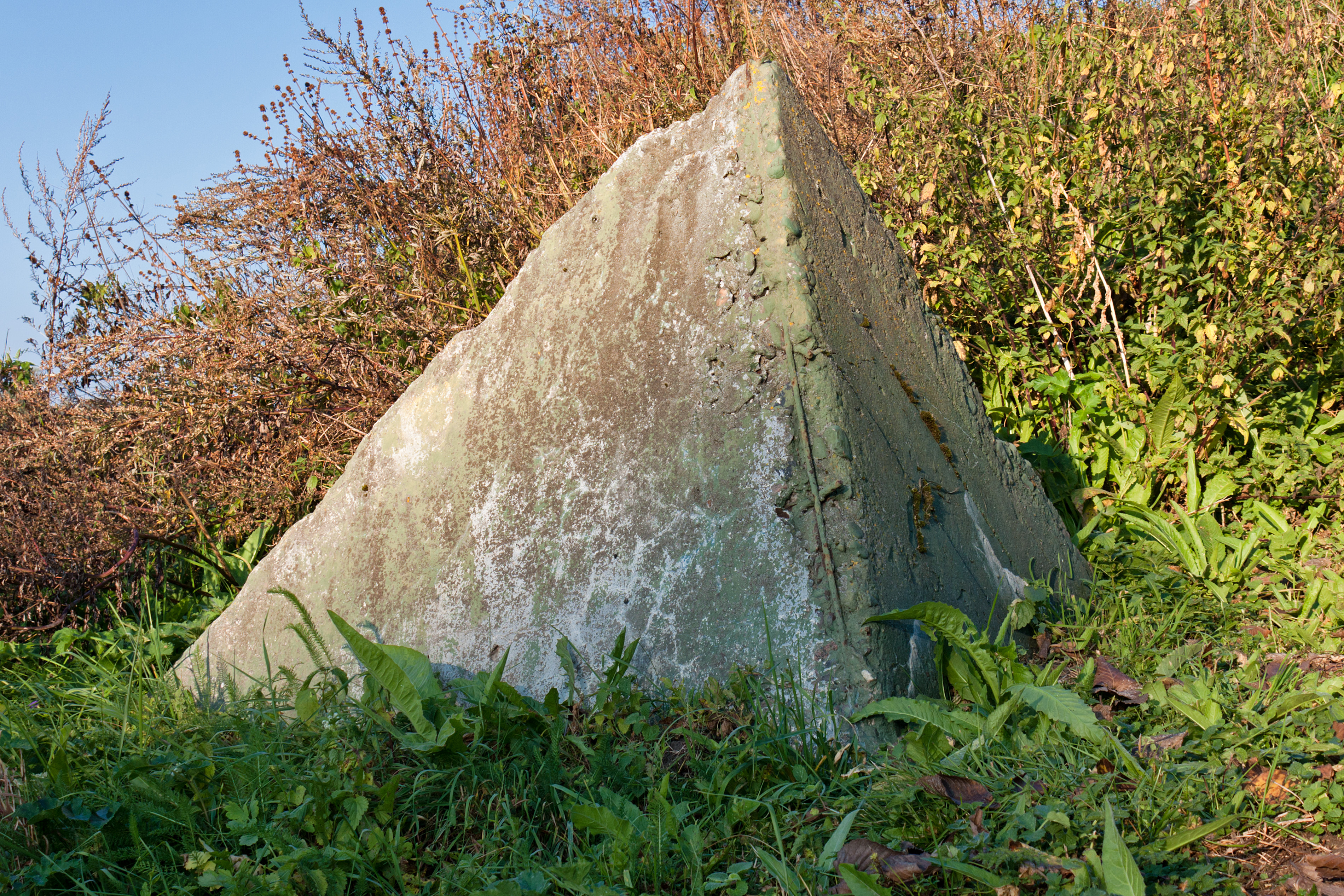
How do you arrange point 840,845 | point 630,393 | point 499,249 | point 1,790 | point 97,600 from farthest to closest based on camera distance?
point 499,249 → point 97,600 → point 630,393 → point 1,790 → point 840,845

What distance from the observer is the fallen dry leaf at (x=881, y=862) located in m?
1.60

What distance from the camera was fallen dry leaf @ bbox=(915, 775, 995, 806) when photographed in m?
1.78

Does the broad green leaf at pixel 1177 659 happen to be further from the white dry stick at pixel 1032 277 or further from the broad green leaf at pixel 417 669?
the broad green leaf at pixel 417 669

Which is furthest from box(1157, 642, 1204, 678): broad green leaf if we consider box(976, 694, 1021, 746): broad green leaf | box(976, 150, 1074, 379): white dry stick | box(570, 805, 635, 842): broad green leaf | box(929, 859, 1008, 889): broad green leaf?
box(976, 150, 1074, 379): white dry stick

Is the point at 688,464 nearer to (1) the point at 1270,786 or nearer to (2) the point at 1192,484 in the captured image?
(1) the point at 1270,786

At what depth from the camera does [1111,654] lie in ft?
8.29

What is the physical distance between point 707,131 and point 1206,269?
2440 millimetres

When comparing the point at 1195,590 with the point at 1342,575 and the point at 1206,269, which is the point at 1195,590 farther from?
the point at 1206,269

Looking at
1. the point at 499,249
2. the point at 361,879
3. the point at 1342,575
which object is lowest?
the point at 1342,575

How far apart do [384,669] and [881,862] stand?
1.18 meters

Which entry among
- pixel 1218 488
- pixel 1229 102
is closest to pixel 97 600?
pixel 1218 488

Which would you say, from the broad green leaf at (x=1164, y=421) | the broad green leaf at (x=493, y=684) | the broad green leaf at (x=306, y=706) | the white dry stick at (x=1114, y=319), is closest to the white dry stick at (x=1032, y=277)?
the white dry stick at (x=1114, y=319)

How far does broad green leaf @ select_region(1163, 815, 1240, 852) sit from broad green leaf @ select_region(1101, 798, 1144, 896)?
13 cm

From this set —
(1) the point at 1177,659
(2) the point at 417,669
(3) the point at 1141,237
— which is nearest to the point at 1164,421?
(3) the point at 1141,237
